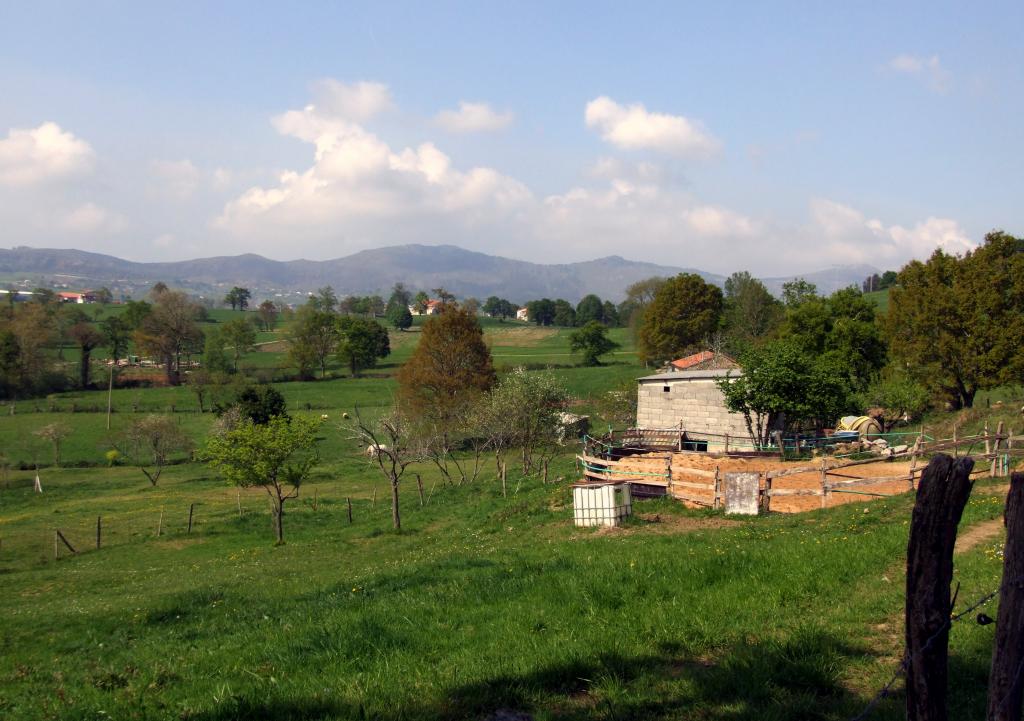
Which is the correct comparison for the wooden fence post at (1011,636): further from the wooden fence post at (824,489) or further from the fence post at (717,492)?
the fence post at (717,492)

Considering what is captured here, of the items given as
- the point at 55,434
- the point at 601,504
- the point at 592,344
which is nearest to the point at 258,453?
the point at 601,504

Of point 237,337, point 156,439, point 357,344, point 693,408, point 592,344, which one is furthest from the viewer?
point 237,337

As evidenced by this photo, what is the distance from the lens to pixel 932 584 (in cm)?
504

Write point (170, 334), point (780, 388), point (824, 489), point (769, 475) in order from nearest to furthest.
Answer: point (824, 489), point (769, 475), point (780, 388), point (170, 334)

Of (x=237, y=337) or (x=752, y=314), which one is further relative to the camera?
(x=237, y=337)

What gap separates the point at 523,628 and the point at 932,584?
5507mm

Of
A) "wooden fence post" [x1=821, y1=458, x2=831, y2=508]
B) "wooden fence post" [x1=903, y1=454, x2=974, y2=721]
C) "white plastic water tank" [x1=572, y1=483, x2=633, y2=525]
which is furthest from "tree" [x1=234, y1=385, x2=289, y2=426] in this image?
"wooden fence post" [x1=903, y1=454, x2=974, y2=721]

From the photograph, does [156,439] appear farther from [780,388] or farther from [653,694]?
[653,694]

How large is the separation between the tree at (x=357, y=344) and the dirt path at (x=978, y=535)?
102636mm

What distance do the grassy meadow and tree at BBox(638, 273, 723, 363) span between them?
64.1m

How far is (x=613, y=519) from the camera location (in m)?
19.8

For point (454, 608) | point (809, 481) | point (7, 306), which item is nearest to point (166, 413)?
point (7, 306)

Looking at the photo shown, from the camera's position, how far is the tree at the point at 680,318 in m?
84.4

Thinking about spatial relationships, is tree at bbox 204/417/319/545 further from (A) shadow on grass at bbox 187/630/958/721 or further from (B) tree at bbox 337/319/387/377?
(B) tree at bbox 337/319/387/377
